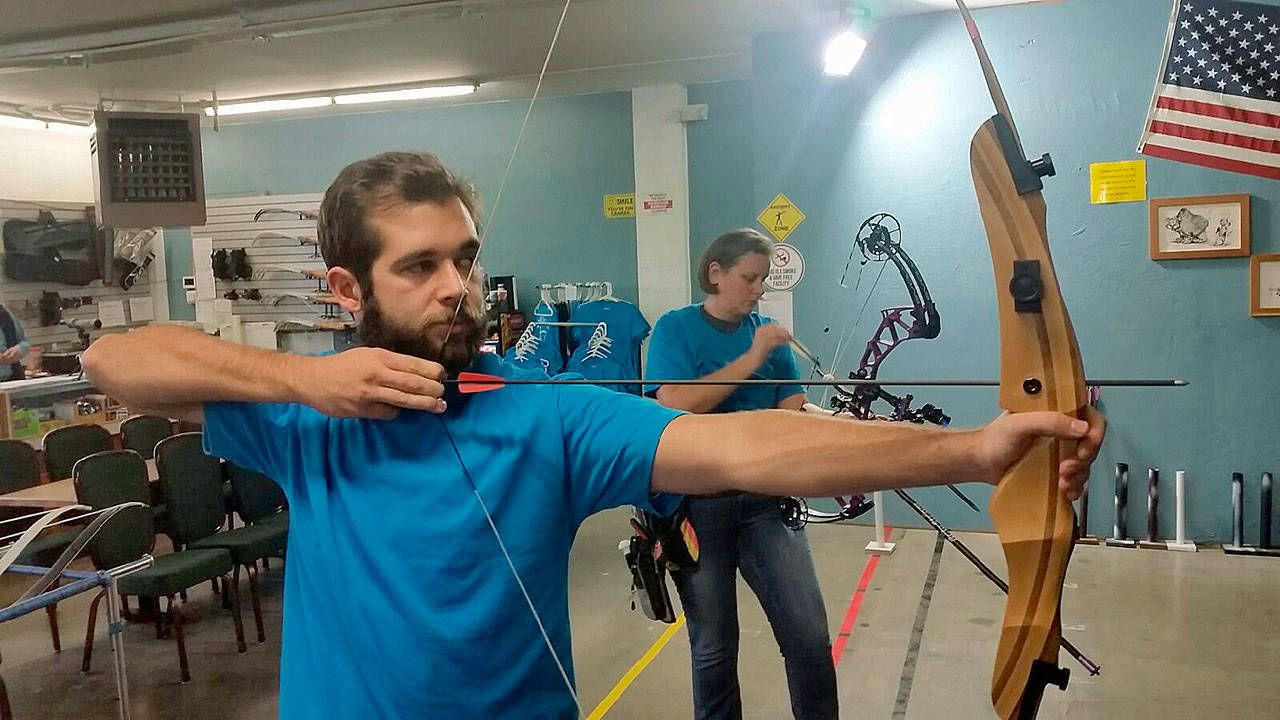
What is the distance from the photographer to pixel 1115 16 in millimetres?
800

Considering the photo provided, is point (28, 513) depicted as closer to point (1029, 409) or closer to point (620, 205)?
point (620, 205)

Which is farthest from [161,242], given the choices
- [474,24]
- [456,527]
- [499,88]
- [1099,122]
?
[1099,122]

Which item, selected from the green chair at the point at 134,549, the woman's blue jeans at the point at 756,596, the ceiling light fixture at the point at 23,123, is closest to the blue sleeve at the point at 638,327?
the woman's blue jeans at the point at 756,596

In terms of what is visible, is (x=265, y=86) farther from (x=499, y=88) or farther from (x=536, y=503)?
(x=536, y=503)

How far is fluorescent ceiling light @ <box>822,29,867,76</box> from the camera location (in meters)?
0.89

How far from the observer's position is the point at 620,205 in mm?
1109

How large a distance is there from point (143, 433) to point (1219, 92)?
357 centimetres

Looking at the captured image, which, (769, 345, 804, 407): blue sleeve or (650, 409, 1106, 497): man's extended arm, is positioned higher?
(769, 345, 804, 407): blue sleeve

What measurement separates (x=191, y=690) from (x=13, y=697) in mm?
565

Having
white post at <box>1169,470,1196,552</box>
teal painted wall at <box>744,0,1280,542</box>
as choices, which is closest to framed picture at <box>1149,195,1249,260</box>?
teal painted wall at <box>744,0,1280,542</box>

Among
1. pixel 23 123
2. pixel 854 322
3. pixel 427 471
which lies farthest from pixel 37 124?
pixel 854 322

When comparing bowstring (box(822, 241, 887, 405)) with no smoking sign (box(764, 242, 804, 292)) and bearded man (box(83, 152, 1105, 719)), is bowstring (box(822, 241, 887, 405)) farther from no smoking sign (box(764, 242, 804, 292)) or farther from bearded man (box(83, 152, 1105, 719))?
bearded man (box(83, 152, 1105, 719))

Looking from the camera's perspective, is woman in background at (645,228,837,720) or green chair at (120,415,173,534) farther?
green chair at (120,415,173,534)

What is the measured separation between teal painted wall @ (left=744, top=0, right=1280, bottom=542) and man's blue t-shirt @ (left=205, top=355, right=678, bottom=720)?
0.29 meters
